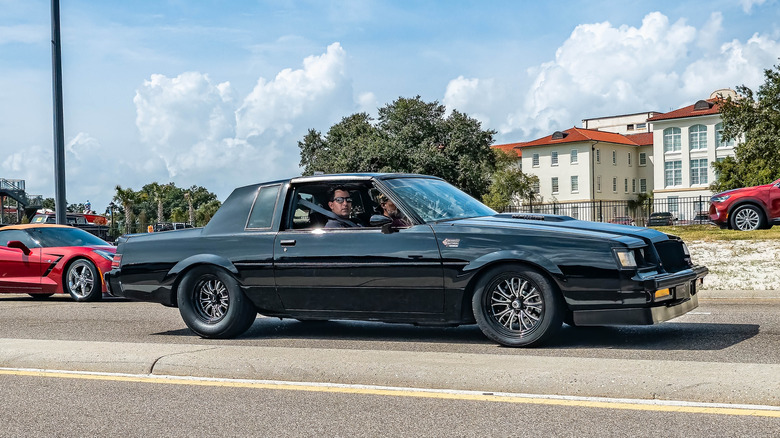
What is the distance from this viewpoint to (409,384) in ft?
19.9

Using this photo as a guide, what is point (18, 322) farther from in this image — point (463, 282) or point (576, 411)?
point (576, 411)

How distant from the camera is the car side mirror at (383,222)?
25.1ft

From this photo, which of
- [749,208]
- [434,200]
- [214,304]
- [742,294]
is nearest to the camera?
[434,200]

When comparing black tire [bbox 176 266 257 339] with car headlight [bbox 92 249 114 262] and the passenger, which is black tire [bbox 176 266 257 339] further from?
car headlight [bbox 92 249 114 262]

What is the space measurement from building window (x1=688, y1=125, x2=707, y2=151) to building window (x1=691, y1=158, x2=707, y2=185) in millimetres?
1485

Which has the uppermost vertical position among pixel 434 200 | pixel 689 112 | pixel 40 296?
pixel 689 112

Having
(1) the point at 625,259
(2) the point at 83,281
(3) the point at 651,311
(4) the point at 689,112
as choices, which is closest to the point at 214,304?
(1) the point at 625,259

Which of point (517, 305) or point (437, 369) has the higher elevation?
point (517, 305)

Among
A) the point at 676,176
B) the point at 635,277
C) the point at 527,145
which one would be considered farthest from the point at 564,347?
the point at 527,145

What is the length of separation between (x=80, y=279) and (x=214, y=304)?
6084 millimetres

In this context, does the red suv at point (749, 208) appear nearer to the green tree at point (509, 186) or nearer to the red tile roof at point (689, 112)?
the green tree at point (509, 186)

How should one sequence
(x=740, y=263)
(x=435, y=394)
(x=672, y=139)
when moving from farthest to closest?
(x=672, y=139), (x=740, y=263), (x=435, y=394)

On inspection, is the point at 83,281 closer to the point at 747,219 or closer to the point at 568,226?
the point at 568,226

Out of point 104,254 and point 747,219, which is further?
point 747,219
